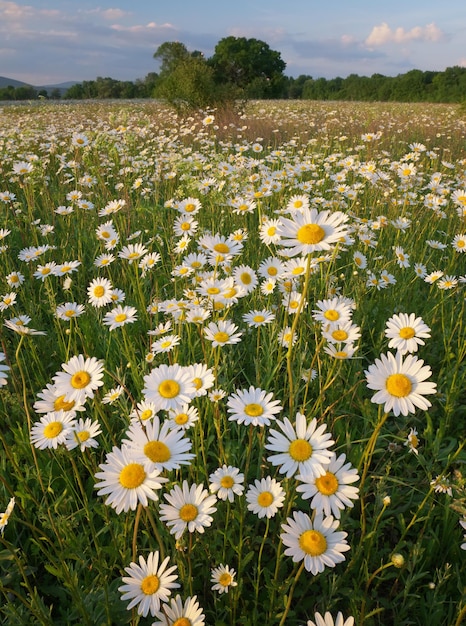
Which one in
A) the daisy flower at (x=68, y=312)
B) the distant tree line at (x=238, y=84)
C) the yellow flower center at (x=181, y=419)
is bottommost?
the yellow flower center at (x=181, y=419)

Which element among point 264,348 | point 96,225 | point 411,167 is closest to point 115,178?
point 96,225

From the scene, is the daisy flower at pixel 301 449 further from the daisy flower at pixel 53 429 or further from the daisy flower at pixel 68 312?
the daisy flower at pixel 68 312

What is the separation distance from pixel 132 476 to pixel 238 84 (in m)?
23.6

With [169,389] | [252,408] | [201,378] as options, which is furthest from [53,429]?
[252,408]

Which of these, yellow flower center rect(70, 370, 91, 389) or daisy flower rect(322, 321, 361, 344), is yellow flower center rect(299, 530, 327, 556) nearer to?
daisy flower rect(322, 321, 361, 344)

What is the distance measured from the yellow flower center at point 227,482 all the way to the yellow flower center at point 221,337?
55cm

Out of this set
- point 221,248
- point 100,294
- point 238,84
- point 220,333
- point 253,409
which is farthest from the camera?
point 238,84

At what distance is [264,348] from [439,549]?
124 cm

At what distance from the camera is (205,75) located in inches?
430

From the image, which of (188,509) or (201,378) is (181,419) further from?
(188,509)

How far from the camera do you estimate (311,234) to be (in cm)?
116

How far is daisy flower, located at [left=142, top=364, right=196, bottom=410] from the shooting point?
4.25 ft

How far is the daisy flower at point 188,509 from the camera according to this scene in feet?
3.85

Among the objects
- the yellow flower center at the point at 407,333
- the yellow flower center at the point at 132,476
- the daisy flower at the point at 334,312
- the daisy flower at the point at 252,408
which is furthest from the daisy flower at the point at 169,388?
the yellow flower center at the point at 407,333
